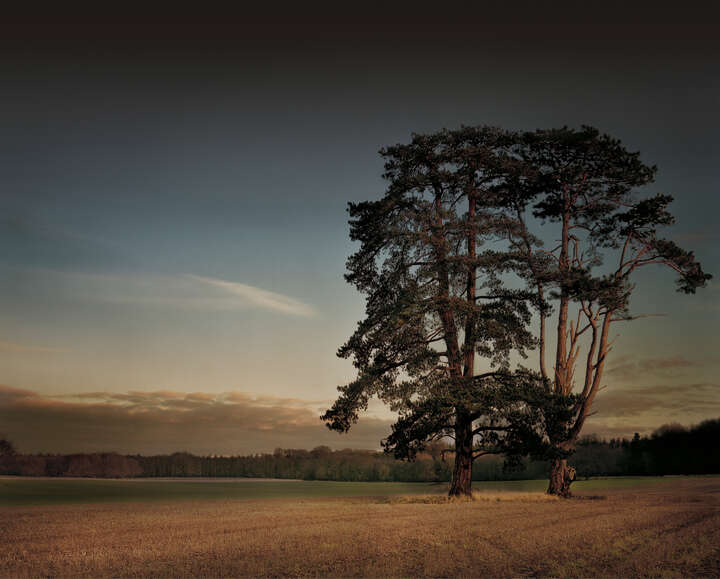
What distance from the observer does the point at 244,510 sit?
72.0 feet

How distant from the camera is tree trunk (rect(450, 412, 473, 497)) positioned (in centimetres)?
2742

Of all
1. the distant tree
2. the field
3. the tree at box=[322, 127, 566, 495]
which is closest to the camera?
the field

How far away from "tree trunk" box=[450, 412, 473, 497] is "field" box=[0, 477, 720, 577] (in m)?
2.83

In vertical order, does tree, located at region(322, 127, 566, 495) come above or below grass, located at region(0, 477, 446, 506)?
above

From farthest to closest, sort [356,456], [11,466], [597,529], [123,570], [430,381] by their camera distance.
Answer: [356,456], [11,466], [430,381], [597,529], [123,570]

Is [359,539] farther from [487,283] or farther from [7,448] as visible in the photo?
[7,448]

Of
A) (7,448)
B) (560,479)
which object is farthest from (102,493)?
(560,479)

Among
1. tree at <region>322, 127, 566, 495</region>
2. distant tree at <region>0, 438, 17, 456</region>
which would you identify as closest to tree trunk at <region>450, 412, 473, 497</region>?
tree at <region>322, 127, 566, 495</region>

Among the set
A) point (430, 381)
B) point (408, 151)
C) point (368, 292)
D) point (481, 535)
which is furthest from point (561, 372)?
point (481, 535)

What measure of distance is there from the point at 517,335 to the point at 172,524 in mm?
17453

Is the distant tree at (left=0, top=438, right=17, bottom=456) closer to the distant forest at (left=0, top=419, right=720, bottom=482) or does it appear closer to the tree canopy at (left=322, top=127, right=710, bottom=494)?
the distant forest at (left=0, top=419, right=720, bottom=482)

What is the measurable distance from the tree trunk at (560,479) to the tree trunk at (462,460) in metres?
5.24

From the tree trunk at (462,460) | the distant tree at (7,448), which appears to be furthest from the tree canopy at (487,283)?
the distant tree at (7,448)

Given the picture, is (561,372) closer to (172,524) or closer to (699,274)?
(699,274)
